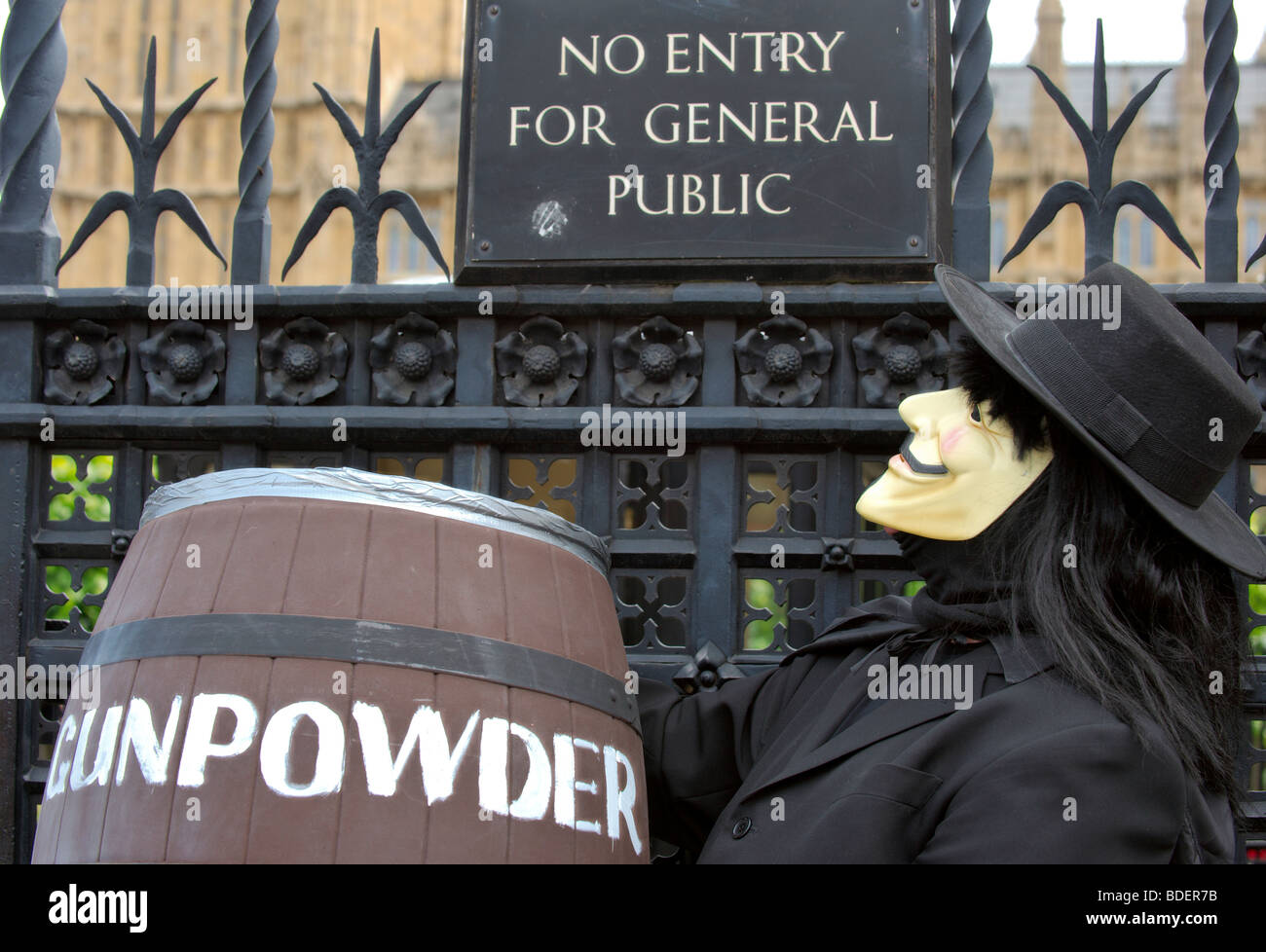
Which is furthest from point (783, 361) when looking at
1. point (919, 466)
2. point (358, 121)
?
point (358, 121)

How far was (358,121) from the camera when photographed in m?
38.8

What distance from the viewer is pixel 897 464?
1.98 meters

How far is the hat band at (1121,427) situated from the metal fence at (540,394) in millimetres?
645

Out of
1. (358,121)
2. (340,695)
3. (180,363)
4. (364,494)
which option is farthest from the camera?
(358,121)

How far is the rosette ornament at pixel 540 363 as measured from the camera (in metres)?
2.56

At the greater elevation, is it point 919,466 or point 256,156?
point 256,156

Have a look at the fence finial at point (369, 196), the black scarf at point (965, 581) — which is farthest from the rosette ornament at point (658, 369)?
the black scarf at point (965, 581)

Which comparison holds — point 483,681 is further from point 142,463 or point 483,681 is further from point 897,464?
point 142,463

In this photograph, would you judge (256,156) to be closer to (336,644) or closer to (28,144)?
(28,144)

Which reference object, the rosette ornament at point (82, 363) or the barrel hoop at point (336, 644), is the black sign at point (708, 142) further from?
the barrel hoop at point (336, 644)

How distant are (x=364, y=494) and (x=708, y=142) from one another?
1218 mm

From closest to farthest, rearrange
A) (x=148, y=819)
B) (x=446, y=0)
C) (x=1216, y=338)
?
(x=148, y=819) → (x=1216, y=338) → (x=446, y=0)

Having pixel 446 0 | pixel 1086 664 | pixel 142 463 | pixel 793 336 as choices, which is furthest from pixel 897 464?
pixel 446 0
